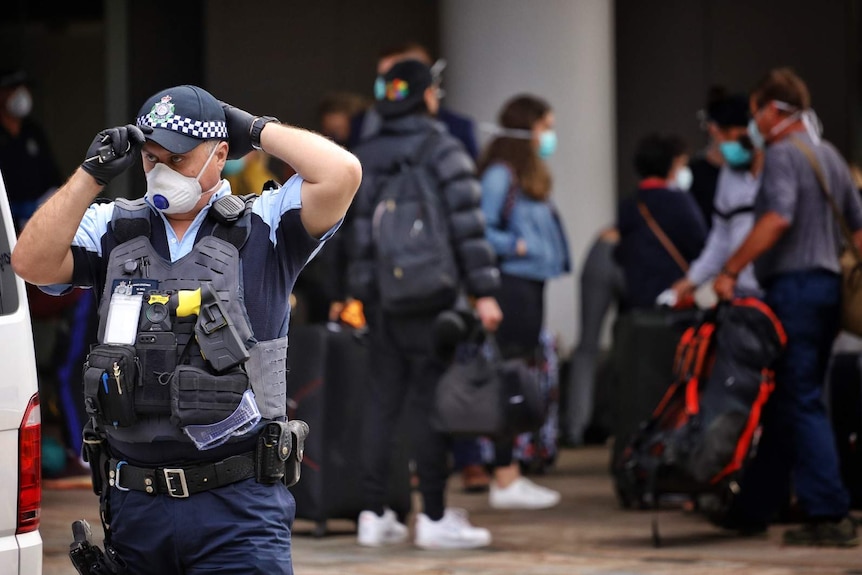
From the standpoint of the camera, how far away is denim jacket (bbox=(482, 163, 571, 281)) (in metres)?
8.71

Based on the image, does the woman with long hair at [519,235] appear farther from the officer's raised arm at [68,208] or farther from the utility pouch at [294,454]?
the officer's raised arm at [68,208]

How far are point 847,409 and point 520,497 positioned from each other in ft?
5.85

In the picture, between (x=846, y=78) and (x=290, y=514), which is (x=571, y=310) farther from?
(x=290, y=514)

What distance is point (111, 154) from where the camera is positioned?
3654 millimetres

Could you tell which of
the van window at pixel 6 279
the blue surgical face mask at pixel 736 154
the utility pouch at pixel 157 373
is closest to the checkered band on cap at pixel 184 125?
the utility pouch at pixel 157 373

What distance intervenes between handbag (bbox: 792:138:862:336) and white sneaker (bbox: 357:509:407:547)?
2203 millimetres

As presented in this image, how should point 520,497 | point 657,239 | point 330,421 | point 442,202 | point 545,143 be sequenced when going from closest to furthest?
point 442,202
point 330,421
point 520,497
point 657,239
point 545,143

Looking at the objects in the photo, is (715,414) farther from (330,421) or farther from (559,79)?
(559,79)

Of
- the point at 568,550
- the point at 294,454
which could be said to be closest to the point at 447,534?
the point at 568,550

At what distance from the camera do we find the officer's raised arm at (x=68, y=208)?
12.0ft

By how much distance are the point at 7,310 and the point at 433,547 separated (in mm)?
3186

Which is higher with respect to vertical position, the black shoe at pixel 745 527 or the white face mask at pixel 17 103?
the white face mask at pixel 17 103

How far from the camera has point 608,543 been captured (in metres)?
7.41

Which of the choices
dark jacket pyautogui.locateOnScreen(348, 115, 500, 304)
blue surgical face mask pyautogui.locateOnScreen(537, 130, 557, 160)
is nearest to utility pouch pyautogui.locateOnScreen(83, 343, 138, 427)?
dark jacket pyautogui.locateOnScreen(348, 115, 500, 304)
